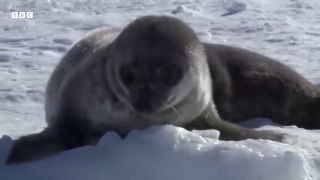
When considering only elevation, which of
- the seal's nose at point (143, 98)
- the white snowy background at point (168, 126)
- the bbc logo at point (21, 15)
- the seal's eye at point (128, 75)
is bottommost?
the bbc logo at point (21, 15)

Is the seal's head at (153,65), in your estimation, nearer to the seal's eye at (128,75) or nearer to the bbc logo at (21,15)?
the seal's eye at (128,75)

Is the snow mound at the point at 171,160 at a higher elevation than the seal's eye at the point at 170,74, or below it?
below

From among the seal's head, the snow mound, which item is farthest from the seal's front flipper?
the snow mound

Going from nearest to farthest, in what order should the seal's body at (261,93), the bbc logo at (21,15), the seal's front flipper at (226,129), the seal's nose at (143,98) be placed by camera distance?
1. the seal's nose at (143,98)
2. the seal's front flipper at (226,129)
3. the seal's body at (261,93)
4. the bbc logo at (21,15)

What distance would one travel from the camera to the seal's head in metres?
3.57

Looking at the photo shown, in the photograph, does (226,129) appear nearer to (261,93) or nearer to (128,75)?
(128,75)

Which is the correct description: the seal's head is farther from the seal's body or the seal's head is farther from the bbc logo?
the bbc logo

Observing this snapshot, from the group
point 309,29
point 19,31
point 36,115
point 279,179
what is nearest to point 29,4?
point 19,31

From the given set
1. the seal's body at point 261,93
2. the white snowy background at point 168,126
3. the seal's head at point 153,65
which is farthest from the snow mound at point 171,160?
the seal's body at point 261,93

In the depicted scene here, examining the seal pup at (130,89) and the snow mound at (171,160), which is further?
the seal pup at (130,89)

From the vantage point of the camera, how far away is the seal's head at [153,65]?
11.7ft

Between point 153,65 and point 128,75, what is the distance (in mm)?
108

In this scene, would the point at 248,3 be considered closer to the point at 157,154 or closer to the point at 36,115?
the point at 36,115

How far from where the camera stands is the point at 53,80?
14.7ft
